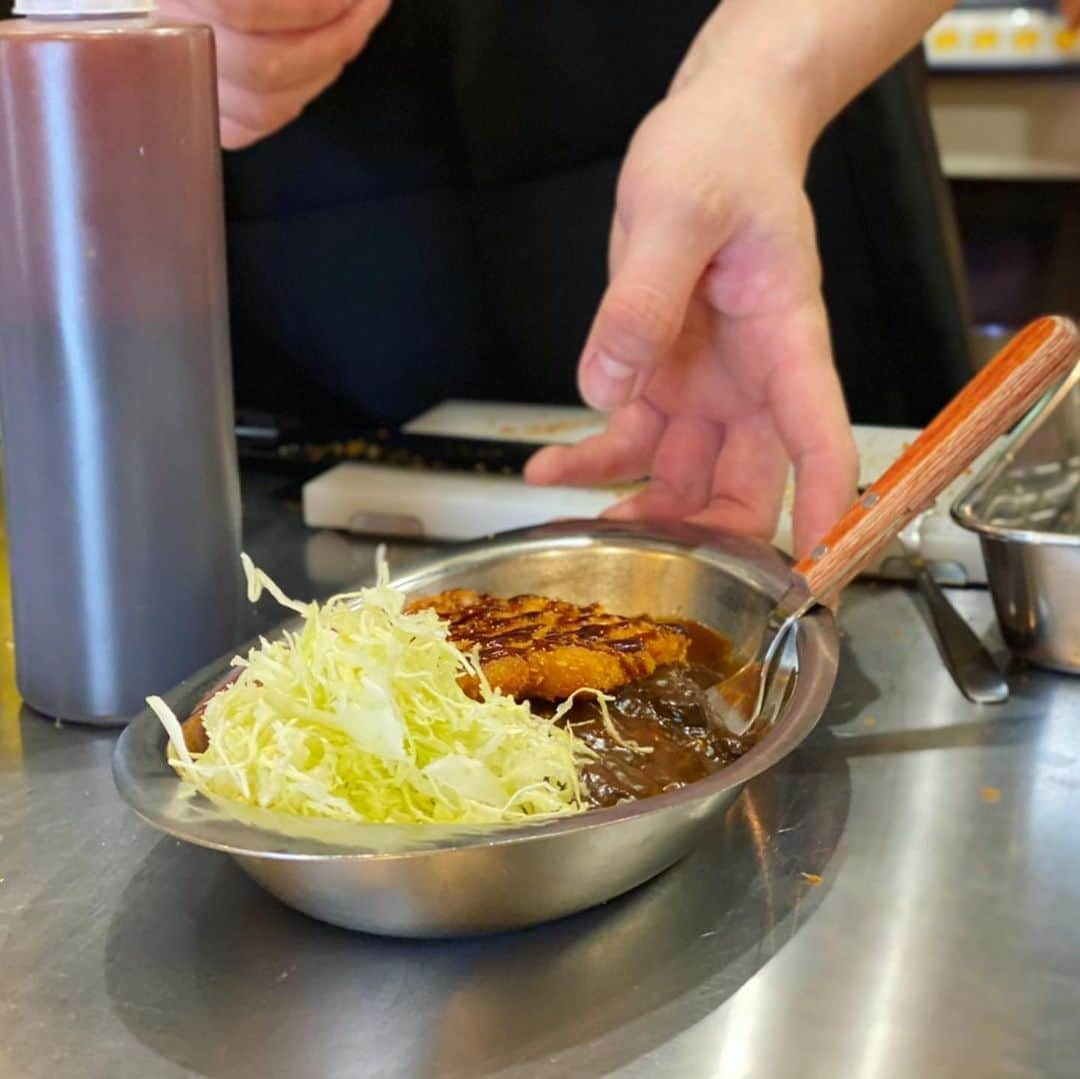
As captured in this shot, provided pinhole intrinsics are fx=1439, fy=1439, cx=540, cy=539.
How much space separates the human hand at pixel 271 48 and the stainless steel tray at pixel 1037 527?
1.95 feet

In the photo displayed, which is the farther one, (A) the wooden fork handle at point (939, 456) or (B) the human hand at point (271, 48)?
(B) the human hand at point (271, 48)

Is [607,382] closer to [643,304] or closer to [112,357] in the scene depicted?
[643,304]

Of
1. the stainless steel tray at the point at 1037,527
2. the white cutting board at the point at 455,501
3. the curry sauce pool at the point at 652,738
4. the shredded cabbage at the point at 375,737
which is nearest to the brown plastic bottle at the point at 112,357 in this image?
the shredded cabbage at the point at 375,737

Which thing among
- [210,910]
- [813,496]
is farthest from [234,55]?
[210,910]

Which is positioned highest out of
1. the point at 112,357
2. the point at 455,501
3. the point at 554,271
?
the point at 112,357

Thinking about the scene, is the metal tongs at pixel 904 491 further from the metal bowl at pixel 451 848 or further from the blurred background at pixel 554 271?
the blurred background at pixel 554 271

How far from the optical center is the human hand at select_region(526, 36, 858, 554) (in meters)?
0.96

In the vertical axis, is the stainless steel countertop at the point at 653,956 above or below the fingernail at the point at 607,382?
below

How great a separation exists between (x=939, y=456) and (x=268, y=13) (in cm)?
57

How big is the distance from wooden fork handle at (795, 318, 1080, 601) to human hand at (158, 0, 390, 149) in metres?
0.53

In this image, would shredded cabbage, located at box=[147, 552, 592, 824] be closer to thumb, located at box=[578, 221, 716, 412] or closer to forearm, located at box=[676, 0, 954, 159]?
thumb, located at box=[578, 221, 716, 412]

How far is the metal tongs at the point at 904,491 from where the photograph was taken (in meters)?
0.84

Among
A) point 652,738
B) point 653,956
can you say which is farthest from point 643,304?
point 653,956

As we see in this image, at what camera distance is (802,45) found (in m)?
1.06
